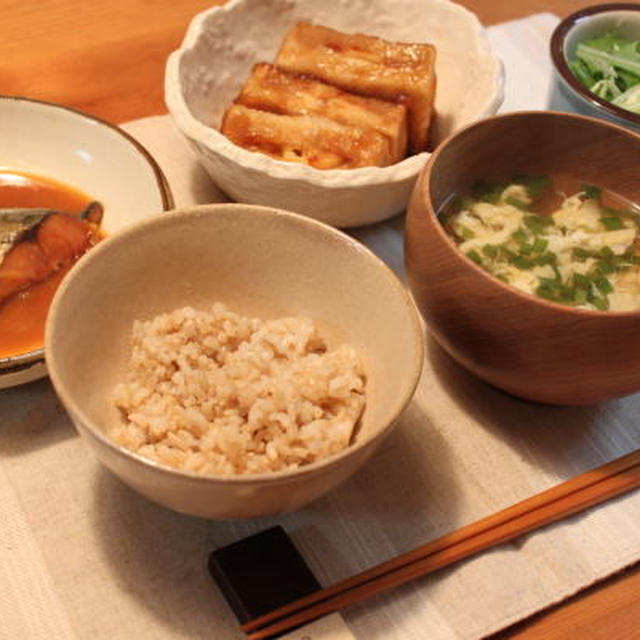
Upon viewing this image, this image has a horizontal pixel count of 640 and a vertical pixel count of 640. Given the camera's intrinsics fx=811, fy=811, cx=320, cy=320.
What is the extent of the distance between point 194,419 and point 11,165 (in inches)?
32.1

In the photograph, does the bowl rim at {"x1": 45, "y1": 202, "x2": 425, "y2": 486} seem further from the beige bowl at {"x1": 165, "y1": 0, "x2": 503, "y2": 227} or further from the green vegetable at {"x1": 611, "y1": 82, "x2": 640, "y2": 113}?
the green vegetable at {"x1": 611, "y1": 82, "x2": 640, "y2": 113}

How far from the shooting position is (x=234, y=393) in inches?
43.7

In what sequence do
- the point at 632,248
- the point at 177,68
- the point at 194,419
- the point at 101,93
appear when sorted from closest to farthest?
the point at 194,419 → the point at 632,248 → the point at 177,68 → the point at 101,93

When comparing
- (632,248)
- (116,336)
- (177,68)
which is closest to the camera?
(116,336)

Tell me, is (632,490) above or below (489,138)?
below

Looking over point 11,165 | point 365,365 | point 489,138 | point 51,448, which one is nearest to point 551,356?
point 365,365

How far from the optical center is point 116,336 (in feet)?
3.93

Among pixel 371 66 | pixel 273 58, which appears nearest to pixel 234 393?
pixel 371 66

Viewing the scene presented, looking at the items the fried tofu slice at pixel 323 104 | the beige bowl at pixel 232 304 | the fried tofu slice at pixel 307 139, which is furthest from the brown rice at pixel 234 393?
the fried tofu slice at pixel 323 104

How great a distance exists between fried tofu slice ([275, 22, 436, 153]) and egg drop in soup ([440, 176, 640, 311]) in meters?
0.32

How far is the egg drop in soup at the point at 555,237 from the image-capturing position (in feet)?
4.12

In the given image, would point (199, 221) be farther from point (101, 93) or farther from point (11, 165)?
point (101, 93)

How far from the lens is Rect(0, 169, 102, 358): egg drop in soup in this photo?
131cm

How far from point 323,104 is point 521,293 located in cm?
70
